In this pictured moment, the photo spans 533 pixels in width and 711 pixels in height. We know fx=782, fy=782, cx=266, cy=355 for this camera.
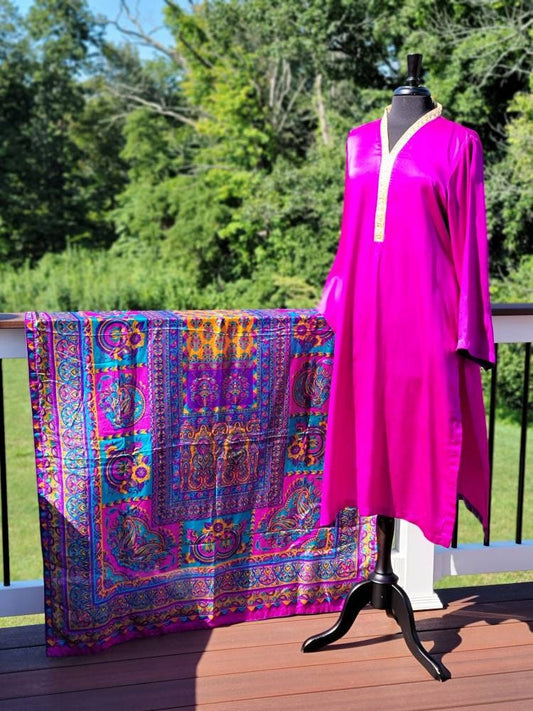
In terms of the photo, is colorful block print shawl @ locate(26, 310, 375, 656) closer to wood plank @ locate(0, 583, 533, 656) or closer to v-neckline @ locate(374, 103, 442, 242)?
wood plank @ locate(0, 583, 533, 656)

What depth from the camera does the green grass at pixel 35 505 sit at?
4.95 meters

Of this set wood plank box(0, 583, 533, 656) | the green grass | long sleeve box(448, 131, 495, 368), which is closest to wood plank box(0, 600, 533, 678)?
wood plank box(0, 583, 533, 656)

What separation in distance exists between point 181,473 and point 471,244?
1.01m

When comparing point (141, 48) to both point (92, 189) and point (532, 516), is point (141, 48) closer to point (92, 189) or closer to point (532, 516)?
point (92, 189)

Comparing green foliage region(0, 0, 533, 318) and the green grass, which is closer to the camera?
the green grass

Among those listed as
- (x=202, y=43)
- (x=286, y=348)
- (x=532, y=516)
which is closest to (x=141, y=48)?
(x=202, y=43)

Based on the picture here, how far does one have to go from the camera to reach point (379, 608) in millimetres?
2170

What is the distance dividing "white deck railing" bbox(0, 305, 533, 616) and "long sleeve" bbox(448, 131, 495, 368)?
0.50 m

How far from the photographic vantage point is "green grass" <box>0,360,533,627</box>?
4950mm

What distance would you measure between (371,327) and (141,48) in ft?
57.1

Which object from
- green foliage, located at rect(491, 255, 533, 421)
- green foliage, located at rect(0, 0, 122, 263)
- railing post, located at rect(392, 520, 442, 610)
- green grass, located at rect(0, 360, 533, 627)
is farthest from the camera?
green foliage, located at rect(0, 0, 122, 263)

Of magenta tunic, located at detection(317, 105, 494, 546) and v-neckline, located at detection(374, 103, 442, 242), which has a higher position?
v-neckline, located at detection(374, 103, 442, 242)

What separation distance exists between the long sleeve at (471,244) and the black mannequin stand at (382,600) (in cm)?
58

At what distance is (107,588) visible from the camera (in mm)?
2170
